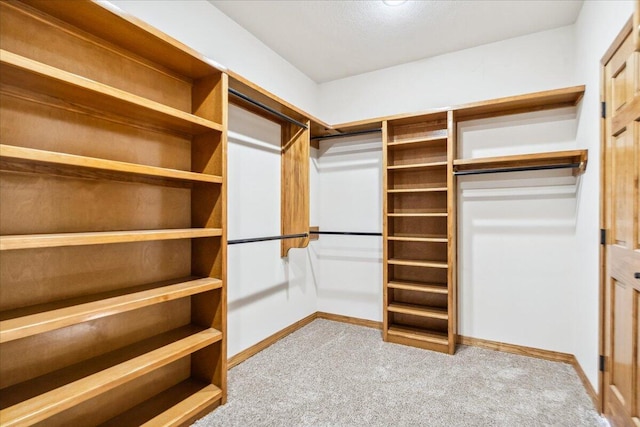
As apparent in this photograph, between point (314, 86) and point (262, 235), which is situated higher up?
point (314, 86)

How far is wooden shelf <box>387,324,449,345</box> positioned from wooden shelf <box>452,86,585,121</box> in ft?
6.54

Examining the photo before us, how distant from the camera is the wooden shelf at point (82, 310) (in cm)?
120

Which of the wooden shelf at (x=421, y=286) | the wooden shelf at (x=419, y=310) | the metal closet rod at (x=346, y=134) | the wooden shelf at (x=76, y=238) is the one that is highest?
the metal closet rod at (x=346, y=134)

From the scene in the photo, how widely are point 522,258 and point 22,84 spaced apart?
3.47m

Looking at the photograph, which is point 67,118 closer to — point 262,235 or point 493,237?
point 262,235

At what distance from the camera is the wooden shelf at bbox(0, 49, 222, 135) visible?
47.8 inches

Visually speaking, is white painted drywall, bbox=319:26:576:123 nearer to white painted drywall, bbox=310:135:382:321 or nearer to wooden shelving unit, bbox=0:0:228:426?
white painted drywall, bbox=310:135:382:321

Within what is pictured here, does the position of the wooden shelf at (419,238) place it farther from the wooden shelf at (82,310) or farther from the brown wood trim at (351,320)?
the wooden shelf at (82,310)

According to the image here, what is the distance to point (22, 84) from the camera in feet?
4.51

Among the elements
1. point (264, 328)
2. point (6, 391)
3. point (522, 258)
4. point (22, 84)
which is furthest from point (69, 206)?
point (522, 258)

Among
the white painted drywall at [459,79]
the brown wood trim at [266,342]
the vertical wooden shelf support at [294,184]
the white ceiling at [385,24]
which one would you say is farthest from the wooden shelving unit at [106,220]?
the white painted drywall at [459,79]

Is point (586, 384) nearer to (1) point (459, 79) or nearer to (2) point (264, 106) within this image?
(1) point (459, 79)

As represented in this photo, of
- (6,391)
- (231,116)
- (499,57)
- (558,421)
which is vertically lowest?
(558,421)

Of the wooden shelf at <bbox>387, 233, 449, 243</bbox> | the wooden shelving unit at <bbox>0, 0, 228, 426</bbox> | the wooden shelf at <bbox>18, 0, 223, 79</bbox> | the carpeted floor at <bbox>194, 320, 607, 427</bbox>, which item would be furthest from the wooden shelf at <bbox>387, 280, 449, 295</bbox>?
the wooden shelf at <bbox>18, 0, 223, 79</bbox>
